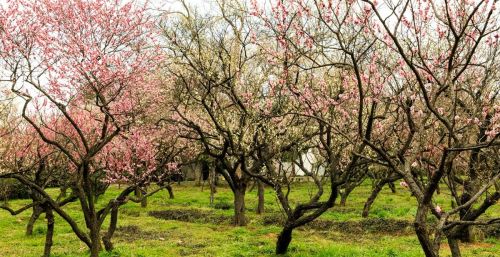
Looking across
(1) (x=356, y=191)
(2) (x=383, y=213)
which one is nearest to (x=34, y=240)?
(2) (x=383, y=213)

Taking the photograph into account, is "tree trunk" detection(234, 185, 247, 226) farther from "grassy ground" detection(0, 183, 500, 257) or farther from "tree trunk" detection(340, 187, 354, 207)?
"tree trunk" detection(340, 187, 354, 207)

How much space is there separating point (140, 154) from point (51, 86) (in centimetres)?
579

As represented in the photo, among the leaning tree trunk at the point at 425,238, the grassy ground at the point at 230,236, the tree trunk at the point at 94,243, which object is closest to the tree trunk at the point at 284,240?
the grassy ground at the point at 230,236

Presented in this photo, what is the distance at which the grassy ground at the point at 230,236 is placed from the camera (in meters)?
15.5

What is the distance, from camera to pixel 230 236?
61.9ft

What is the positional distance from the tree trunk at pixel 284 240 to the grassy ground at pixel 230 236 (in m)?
0.33

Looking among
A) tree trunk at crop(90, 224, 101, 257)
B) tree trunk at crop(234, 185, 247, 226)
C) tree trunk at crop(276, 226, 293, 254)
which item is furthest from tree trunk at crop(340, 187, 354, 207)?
tree trunk at crop(90, 224, 101, 257)

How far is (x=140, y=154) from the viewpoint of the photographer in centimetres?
1791

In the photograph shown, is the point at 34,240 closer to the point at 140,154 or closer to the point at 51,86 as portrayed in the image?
the point at 140,154

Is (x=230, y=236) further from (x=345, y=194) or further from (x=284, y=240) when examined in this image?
(x=345, y=194)

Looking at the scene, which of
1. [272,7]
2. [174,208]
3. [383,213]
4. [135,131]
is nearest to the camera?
[272,7]

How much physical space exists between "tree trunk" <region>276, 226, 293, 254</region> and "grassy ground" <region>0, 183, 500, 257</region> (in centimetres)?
33

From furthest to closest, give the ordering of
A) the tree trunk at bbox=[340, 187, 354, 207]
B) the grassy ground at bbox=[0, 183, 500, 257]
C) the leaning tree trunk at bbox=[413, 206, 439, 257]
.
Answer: the tree trunk at bbox=[340, 187, 354, 207], the grassy ground at bbox=[0, 183, 500, 257], the leaning tree trunk at bbox=[413, 206, 439, 257]

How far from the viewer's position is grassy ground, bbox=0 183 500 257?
1549cm
